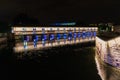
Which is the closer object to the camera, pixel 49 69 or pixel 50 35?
pixel 49 69

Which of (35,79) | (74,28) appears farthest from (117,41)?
(74,28)

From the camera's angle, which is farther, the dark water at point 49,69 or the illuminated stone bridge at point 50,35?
the illuminated stone bridge at point 50,35

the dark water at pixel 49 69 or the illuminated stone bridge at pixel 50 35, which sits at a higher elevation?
the illuminated stone bridge at pixel 50 35

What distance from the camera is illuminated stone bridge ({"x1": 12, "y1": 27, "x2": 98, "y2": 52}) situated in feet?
320

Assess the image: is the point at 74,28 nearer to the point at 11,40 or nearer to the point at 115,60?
the point at 11,40

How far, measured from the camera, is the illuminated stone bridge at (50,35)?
97644 millimetres

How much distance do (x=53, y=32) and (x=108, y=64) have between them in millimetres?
98001

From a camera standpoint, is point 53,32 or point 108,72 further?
point 53,32

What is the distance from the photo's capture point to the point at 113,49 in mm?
29016

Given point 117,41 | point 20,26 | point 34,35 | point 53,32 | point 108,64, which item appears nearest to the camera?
point 117,41

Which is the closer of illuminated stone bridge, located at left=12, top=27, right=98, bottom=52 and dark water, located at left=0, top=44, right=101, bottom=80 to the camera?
dark water, located at left=0, top=44, right=101, bottom=80

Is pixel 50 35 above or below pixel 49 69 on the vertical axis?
above

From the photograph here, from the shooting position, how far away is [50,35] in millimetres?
126188

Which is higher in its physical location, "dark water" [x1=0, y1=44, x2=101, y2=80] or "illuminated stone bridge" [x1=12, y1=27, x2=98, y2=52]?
"illuminated stone bridge" [x1=12, y1=27, x2=98, y2=52]
